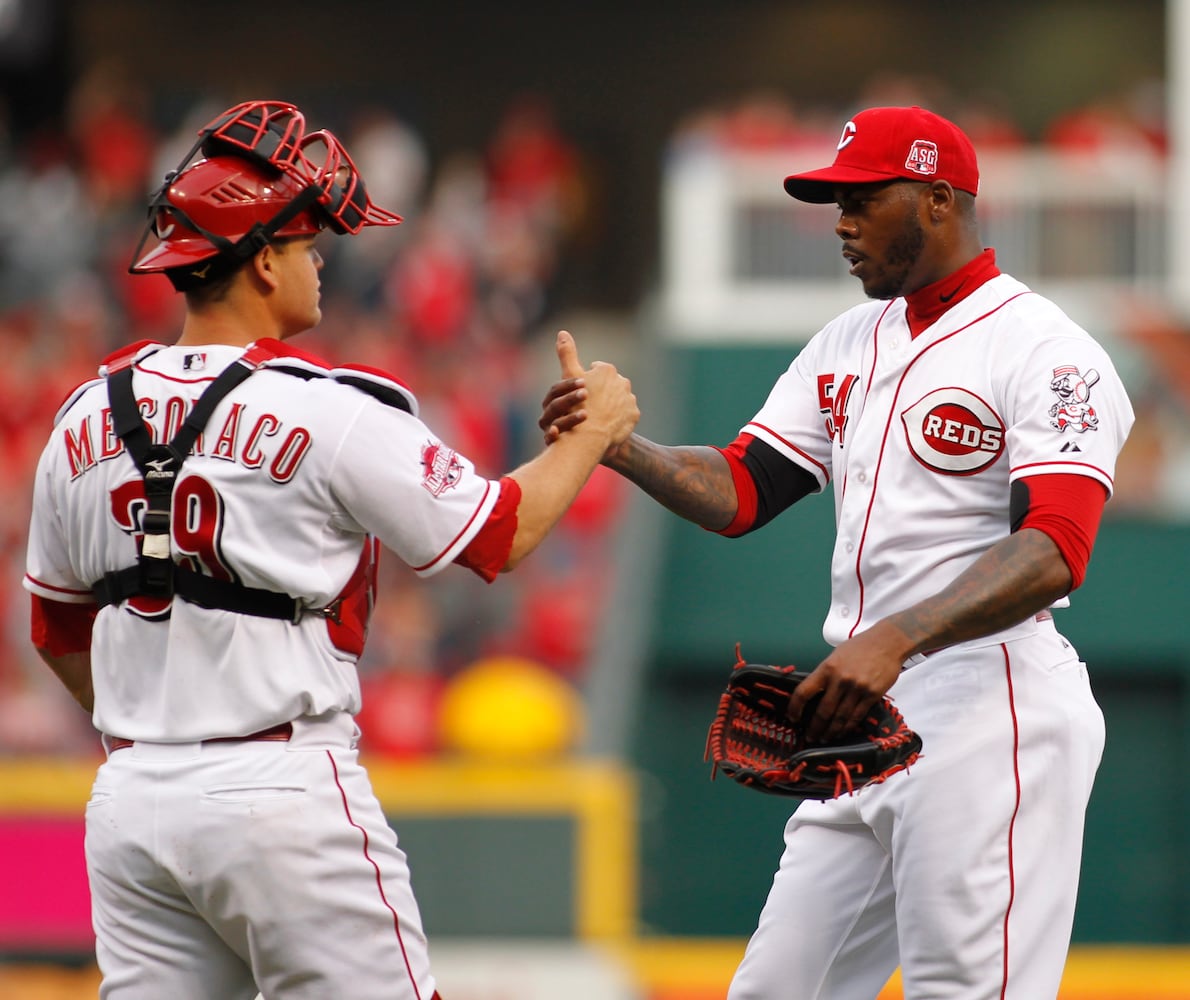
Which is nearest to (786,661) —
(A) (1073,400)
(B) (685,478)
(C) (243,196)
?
(B) (685,478)

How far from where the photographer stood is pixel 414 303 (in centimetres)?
1262

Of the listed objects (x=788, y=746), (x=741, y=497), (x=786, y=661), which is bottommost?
(x=786, y=661)

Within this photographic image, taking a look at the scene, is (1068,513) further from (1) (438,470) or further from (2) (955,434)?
(1) (438,470)

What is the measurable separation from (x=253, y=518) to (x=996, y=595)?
1325 millimetres

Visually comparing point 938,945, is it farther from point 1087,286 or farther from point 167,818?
point 1087,286

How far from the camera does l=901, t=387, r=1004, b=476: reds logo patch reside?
363 cm

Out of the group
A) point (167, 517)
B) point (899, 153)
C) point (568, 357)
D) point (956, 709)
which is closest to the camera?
point (167, 517)

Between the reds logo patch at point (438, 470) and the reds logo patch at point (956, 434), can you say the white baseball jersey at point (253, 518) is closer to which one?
the reds logo patch at point (438, 470)

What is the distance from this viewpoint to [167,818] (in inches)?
127

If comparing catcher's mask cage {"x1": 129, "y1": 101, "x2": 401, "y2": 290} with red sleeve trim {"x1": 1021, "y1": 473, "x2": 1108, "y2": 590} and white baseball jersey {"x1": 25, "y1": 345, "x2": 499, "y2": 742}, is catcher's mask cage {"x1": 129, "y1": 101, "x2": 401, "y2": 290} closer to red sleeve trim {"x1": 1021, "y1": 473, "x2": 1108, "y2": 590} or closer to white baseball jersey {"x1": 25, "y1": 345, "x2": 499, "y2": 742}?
white baseball jersey {"x1": 25, "y1": 345, "x2": 499, "y2": 742}

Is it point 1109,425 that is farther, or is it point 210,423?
point 1109,425

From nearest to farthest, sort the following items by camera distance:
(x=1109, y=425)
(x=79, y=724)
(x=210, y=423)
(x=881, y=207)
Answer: (x=210, y=423) → (x=1109, y=425) → (x=881, y=207) → (x=79, y=724)

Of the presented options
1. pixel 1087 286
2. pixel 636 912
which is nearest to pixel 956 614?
pixel 636 912

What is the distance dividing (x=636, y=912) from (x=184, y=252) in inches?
298
